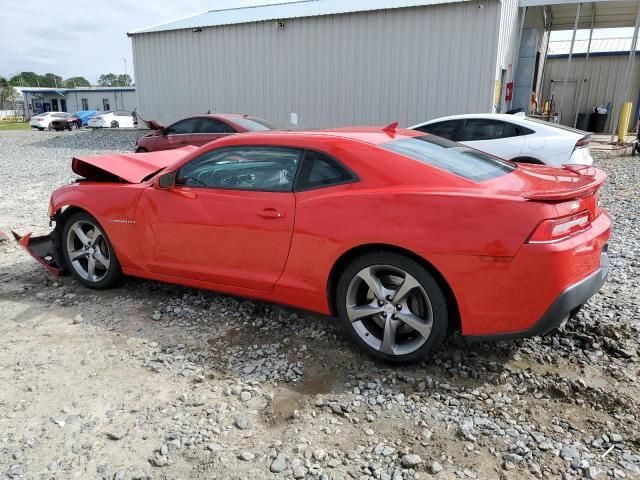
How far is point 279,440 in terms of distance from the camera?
2500 millimetres

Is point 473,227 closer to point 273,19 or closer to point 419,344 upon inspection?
point 419,344

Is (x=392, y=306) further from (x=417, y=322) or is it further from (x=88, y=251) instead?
(x=88, y=251)

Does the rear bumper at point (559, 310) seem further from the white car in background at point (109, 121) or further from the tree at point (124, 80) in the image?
the tree at point (124, 80)

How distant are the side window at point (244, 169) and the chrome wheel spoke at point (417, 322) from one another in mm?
1103

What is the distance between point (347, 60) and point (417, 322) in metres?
13.9

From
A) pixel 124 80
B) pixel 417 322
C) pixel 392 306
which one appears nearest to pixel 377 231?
pixel 392 306

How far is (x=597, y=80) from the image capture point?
A: 23.0 m

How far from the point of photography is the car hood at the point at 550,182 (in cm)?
271

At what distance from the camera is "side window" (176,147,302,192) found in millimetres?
3389

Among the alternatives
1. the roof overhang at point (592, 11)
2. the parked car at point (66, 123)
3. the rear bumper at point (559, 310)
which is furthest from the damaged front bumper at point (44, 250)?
the parked car at point (66, 123)

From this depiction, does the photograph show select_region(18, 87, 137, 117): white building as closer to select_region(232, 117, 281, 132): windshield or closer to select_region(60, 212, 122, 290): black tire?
select_region(232, 117, 281, 132): windshield

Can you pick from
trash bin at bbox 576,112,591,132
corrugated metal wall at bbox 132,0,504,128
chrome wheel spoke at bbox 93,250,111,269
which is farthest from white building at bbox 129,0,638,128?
chrome wheel spoke at bbox 93,250,111,269

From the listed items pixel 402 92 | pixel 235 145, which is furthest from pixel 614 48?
Answer: pixel 235 145

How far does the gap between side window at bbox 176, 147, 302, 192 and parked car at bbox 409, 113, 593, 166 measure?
610 centimetres
